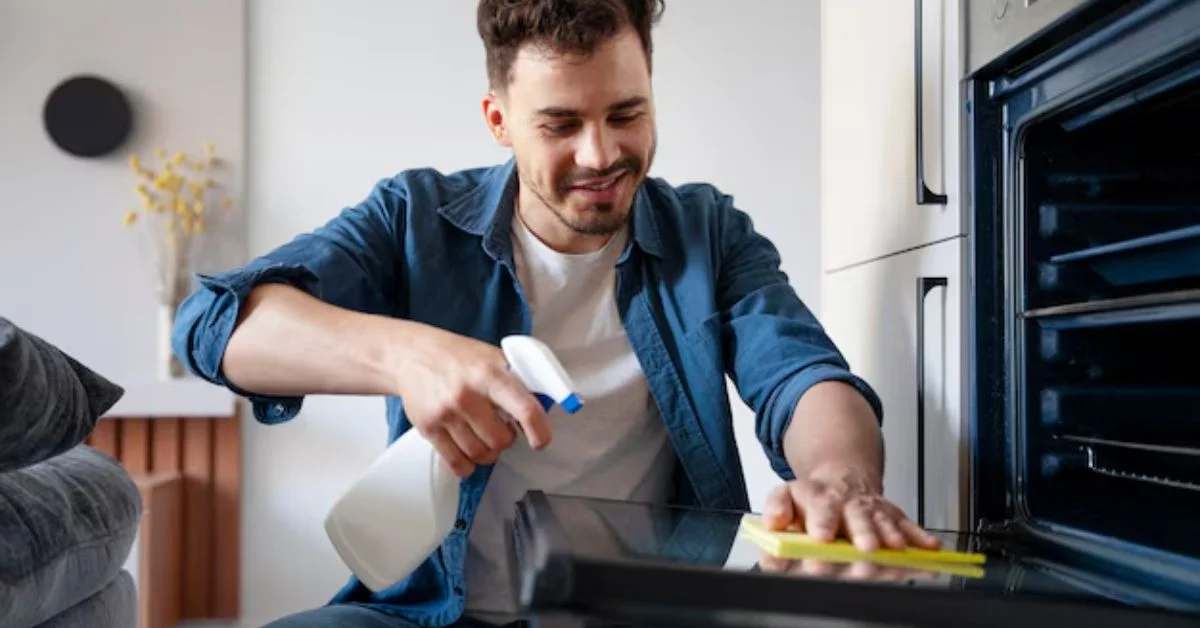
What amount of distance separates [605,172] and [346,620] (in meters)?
0.54

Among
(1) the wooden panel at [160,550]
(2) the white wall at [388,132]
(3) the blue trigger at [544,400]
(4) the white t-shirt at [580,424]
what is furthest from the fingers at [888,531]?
(2) the white wall at [388,132]

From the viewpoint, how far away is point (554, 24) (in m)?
1.31

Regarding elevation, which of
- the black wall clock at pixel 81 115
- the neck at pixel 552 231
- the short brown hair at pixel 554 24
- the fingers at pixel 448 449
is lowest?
the fingers at pixel 448 449

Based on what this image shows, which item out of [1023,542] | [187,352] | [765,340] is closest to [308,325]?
[187,352]

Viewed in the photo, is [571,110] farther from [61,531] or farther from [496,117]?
[61,531]

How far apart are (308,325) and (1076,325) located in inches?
27.1

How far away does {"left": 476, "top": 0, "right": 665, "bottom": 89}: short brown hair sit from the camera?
51.5 inches

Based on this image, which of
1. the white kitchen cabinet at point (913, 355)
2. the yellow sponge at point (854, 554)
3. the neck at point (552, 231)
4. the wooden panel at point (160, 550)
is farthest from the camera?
the wooden panel at point (160, 550)

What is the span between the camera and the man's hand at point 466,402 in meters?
0.95

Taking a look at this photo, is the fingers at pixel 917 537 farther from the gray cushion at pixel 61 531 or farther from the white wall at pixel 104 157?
the white wall at pixel 104 157

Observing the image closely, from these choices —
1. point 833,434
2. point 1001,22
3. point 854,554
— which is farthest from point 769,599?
point 1001,22

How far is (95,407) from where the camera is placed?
108 centimetres

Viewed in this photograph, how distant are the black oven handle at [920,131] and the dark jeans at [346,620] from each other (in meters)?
0.61

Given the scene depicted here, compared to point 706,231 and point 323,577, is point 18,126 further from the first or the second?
point 706,231
